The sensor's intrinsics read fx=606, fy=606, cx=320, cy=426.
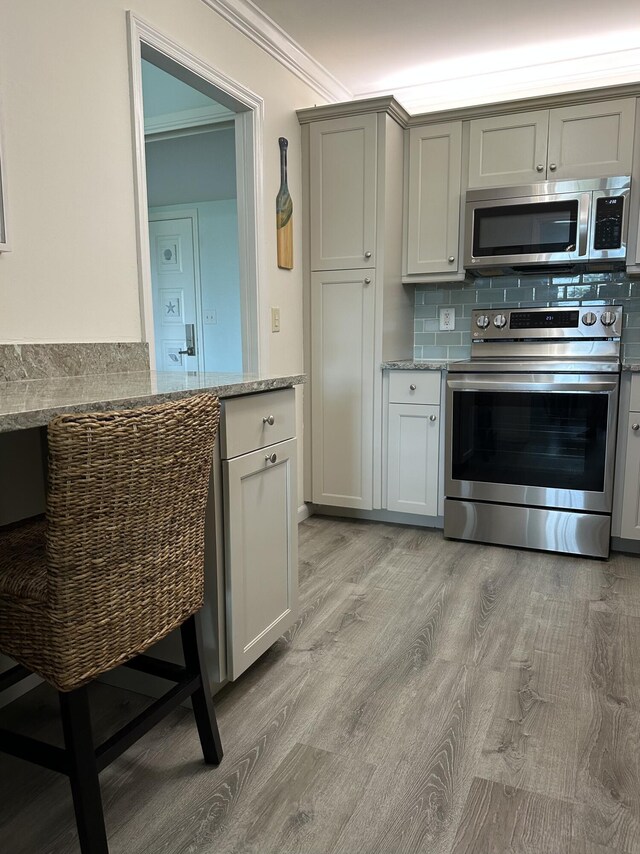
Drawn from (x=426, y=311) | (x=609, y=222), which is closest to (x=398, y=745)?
(x=609, y=222)

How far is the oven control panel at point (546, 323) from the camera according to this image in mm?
3012

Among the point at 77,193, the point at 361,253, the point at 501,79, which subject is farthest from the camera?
the point at 501,79

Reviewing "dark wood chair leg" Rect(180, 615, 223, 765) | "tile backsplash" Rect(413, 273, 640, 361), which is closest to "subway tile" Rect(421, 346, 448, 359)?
"tile backsplash" Rect(413, 273, 640, 361)

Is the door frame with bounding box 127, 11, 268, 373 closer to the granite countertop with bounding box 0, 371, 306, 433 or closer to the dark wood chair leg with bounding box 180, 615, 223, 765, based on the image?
the granite countertop with bounding box 0, 371, 306, 433

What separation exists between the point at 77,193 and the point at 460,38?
2.14 metres

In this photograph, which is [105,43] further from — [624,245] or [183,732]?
[624,245]

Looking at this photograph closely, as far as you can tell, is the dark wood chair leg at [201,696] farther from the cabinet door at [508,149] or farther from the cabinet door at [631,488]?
the cabinet door at [508,149]

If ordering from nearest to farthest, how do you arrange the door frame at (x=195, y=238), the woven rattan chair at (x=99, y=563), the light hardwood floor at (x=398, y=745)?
1. the woven rattan chair at (x=99, y=563)
2. the light hardwood floor at (x=398, y=745)
3. the door frame at (x=195, y=238)

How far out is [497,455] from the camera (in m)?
2.93

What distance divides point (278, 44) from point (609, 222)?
5.74ft

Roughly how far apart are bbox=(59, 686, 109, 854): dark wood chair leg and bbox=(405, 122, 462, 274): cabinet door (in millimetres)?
2746

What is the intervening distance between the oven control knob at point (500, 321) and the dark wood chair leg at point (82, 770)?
107 inches

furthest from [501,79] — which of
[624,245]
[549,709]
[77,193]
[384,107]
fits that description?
[549,709]

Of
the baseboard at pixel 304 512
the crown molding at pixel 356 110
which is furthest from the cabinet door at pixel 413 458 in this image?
the crown molding at pixel 356 110
